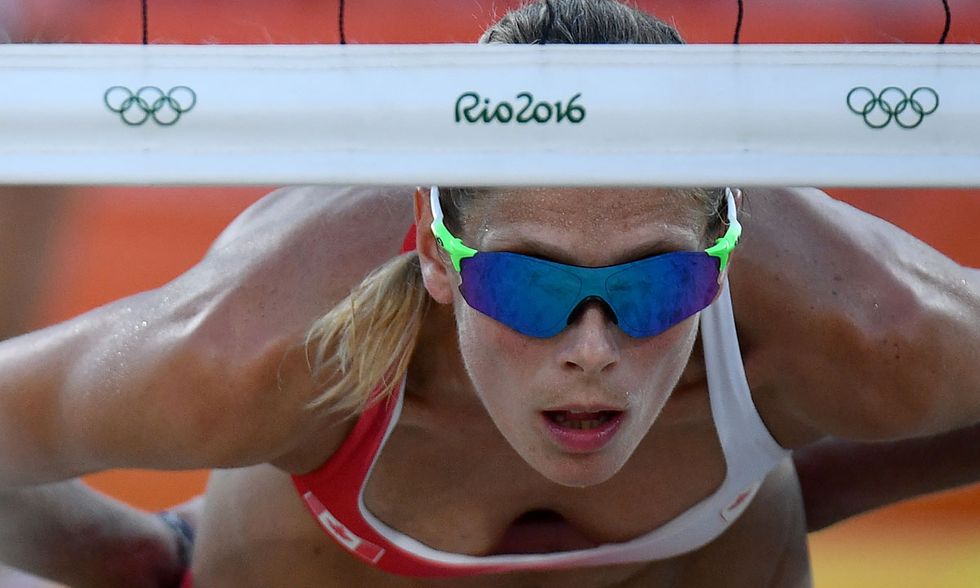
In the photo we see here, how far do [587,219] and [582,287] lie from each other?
7cm

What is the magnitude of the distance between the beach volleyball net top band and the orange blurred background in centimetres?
190

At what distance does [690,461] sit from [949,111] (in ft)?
2.93

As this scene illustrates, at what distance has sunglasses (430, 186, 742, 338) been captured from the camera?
1414 mm

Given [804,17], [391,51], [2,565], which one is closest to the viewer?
[391,51]

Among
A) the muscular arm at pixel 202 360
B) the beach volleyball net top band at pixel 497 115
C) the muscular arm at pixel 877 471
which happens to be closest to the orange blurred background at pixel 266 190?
the muscular arm at pixel 877 471

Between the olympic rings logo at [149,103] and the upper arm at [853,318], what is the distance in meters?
0.83

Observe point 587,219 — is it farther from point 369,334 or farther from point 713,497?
point 713,497

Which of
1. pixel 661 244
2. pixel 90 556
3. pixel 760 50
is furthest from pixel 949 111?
pixel 90 556

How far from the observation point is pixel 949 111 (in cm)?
112

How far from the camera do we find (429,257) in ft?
5.32

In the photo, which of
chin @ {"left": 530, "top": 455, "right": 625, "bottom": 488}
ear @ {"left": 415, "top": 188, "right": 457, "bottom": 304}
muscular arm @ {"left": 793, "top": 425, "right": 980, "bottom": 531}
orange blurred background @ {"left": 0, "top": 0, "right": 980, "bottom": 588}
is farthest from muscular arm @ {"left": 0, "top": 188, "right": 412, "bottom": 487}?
orange blurred background @ {"left": 0, "top": 0, "right": 980, "bottom": 588}

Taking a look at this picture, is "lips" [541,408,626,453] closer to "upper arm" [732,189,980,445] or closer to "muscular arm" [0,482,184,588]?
"upper arm" [732,189,980,445]

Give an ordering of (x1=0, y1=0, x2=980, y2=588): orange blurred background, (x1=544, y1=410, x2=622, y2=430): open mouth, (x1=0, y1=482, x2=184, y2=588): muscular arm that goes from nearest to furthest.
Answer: (x1=544, y1=410, x2=622, y2=430): open mouth → (x1=0, y1=482, x2=184, y2=588): muscular arm → (x1=0, y1=0, x2=980, y2=588): orange blurred background

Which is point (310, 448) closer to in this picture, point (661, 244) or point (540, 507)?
point (540, 507)
